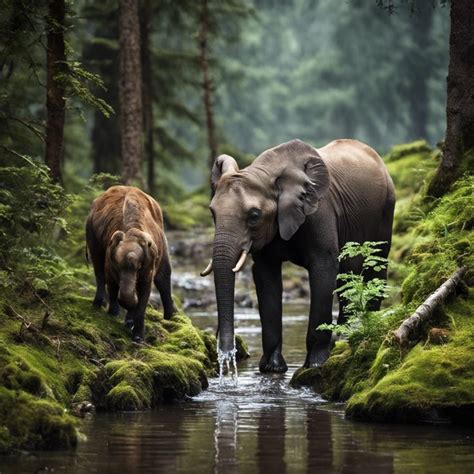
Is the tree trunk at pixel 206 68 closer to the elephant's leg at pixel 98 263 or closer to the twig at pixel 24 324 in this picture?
the elephant's leg at pixel 98 263

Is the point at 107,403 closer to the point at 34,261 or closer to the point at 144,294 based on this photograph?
the point at 144,294

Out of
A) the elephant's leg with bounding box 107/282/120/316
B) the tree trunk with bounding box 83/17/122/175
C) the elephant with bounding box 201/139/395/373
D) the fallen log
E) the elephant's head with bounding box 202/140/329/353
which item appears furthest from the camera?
the tree trunk with bounding box 83/17/122/175

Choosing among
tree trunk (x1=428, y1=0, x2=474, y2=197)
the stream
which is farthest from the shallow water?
tree trunk (x1=428, y1=0, x2=474, y2=197)

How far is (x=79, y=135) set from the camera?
138 feet

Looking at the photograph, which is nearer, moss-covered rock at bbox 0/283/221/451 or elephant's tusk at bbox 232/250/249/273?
moss-covered rock at bbox 0/283/221/451

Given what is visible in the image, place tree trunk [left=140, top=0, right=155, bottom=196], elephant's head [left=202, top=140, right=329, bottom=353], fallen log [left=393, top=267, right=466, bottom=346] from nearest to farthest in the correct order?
fallen log [left=393, top=267, right=466, bottom=346]
elephant's head [left=202, top=140, right=329, bottom=353]
tree trunk [left=140, top=0, right=155, bottom=196]

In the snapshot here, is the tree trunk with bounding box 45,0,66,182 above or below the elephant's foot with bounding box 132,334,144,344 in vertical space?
above

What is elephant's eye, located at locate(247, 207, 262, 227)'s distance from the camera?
46.2 ft

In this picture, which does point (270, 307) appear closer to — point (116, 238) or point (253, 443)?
point (116, 238)

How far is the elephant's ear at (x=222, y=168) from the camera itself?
1445 cm

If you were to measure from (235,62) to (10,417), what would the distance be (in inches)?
3104

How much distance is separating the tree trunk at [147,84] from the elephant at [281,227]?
19.2 metres

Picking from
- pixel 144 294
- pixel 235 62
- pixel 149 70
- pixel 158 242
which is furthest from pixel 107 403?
pixel 235 62

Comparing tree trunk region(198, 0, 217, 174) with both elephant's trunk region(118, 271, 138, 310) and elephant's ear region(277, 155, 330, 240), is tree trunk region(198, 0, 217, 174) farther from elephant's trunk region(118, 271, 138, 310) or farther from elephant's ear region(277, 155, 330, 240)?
elephant's trunk region(118, 271, 138, 310)
